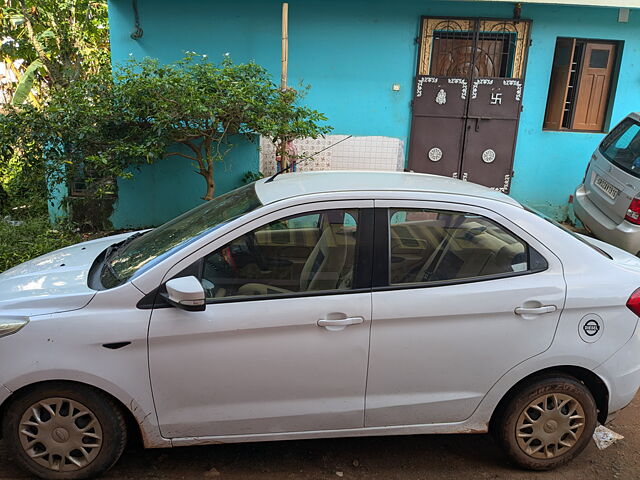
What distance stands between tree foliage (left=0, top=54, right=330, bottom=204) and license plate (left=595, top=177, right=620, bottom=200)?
3.41m

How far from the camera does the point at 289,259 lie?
298 centimetres

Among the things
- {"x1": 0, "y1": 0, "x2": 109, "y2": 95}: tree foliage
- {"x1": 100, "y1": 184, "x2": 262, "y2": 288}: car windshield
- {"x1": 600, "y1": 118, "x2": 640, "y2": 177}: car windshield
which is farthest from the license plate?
{"x1": 0, "y1": 0, "x2": 109, "y2": 95}: tree foliage

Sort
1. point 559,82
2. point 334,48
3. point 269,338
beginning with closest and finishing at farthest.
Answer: point 269,338 → point 334,48 → point 559,82

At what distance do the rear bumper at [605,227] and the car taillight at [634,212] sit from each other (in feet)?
0.17

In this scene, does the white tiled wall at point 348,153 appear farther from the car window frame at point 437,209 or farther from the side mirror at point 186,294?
the side mirror at point 186,294

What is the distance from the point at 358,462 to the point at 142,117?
4.53 metres

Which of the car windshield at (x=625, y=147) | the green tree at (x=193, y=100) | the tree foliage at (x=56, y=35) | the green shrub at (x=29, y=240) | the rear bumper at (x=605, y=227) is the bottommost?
the green shrub at (x=29, y=240)

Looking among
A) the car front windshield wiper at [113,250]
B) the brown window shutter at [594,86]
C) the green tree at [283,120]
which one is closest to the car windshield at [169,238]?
the car front windshield wiper at [113,250]

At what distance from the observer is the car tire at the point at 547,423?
2.98 meters

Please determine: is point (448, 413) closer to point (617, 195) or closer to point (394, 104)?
point (617, 195)

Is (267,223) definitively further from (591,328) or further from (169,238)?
(591,328)

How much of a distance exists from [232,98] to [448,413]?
13.2 ft

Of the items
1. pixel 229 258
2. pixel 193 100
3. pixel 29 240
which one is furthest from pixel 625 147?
pixel 29 240

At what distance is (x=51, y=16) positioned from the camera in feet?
29.5
